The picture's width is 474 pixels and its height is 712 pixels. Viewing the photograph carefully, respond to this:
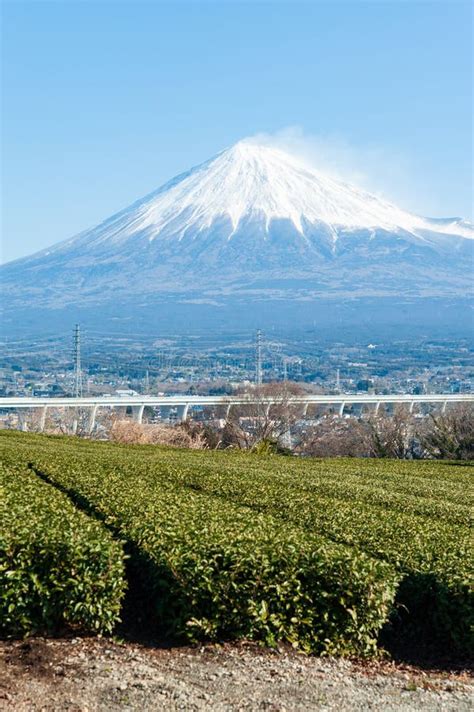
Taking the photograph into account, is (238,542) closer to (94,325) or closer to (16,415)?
(16,415)

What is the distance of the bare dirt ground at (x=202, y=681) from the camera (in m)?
6.70

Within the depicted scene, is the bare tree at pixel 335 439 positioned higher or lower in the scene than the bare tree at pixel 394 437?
lower

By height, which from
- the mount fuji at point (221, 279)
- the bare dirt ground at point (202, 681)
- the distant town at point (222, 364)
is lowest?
the distant town at point (222, 364)

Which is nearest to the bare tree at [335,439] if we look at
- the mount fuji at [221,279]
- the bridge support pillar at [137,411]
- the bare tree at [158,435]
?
the bare tree at [158,435]

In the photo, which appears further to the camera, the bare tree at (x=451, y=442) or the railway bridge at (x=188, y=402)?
the railway bridge at (x=188, y=402)

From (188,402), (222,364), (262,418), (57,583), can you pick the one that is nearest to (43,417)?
(188,402)

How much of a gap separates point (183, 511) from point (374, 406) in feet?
219

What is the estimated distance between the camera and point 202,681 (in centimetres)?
705

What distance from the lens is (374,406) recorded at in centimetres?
7600

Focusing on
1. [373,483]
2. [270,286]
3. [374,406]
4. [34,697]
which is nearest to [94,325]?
[270,286]

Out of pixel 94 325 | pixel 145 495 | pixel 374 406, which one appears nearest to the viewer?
pixel 145 495

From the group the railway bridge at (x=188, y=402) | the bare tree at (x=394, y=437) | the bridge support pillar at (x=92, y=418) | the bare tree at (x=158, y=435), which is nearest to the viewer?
the bare tree at (x=158, y=435)

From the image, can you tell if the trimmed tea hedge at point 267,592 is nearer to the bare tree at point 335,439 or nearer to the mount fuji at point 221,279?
the bare tree at point 335,439

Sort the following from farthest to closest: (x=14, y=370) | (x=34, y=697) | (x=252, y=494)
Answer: (x=14, y=370)
(x=252, y=494)
(x=34, y=697)
